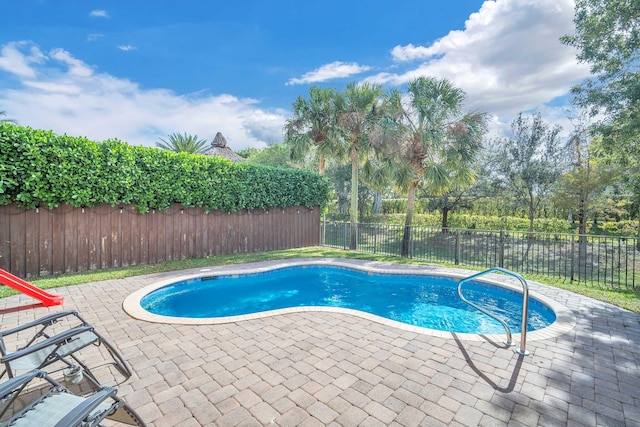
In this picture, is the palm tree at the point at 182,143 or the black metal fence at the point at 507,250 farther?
the palm tree at the point at 182,143

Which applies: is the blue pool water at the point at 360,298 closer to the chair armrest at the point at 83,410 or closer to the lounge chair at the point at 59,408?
the lounge chair at the point at 59,408

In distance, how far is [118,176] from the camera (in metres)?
7.34

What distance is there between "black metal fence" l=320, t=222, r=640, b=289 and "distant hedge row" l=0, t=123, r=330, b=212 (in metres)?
4.23

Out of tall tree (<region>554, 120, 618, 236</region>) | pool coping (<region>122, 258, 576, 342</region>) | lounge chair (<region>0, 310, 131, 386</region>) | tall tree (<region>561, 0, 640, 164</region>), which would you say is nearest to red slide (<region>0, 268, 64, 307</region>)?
pool coping (<region>122, 258, 576, 342</region>)

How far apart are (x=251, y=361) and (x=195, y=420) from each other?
0.88m

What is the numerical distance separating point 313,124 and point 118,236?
764 centimetres

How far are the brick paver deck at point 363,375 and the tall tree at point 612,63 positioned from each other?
5.87 metres

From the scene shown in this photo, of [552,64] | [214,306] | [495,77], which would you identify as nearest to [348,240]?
[214,306]

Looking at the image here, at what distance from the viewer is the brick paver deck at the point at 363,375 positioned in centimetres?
216

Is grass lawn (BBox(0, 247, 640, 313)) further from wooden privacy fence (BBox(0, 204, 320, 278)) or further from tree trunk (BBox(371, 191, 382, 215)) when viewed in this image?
tree trunk (BBox(371, 191, 382, 215))

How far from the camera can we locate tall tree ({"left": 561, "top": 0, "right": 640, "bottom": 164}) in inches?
275

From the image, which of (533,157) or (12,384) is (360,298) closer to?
(12,384)

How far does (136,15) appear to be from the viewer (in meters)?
8.20

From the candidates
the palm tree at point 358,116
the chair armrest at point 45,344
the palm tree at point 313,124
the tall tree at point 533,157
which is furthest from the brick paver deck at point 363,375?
the tall tree at point 533,157
